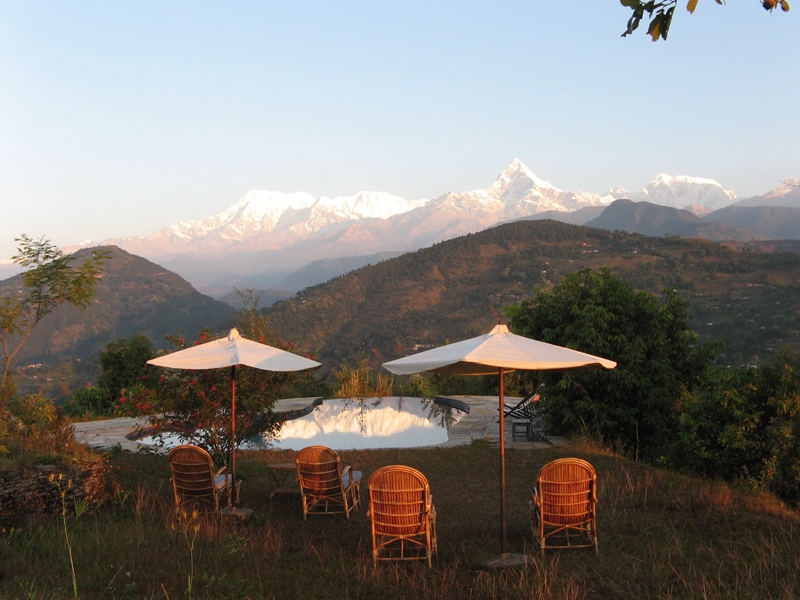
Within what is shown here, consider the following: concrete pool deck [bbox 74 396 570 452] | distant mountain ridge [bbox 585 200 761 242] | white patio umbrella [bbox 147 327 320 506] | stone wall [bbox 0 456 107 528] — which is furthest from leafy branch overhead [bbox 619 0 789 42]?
distant mountain ridge [bbox 585 200 761 242]

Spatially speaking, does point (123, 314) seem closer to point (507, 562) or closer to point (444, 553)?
point (444, 553)

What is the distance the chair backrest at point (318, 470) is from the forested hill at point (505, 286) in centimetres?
2740

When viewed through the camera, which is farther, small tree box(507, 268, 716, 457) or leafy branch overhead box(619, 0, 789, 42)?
small tree box(507, 268, 716, 457)

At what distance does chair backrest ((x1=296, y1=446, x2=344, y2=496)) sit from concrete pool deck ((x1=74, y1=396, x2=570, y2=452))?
3145mm

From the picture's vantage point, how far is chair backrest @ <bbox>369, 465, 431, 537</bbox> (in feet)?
15.6

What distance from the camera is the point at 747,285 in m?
40.6

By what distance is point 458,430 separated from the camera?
416 inches

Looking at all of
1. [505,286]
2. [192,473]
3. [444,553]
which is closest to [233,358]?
[192,473]

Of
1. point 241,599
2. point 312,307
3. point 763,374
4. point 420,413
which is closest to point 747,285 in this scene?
point 312,307

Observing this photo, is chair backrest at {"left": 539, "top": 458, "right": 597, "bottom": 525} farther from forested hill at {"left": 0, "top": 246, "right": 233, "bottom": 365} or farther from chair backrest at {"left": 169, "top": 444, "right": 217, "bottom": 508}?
forested hill at {"left": 0, "top": 246, "right": 233, "bottom": 365}

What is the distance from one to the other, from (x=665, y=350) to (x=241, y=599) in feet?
26.3

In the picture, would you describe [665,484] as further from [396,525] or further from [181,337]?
[181,337]

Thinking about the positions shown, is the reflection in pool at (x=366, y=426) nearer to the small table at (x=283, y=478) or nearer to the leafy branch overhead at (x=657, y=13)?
the small table at (x=283, y=478)

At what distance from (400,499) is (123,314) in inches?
2203
